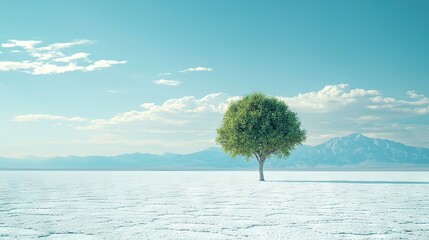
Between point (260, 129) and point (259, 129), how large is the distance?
0.13 m

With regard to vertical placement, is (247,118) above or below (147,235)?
above

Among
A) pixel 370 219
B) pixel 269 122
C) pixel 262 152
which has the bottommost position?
pixel 370 219

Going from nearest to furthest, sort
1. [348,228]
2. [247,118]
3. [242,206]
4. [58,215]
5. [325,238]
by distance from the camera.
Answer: [325,238]
[348,228]
[58,215]
[242,206]
[247,118]

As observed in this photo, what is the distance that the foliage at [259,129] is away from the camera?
46719 mm

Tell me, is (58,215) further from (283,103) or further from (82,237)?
(283,103)

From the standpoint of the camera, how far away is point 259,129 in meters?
46.8

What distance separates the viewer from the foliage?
1839 inches

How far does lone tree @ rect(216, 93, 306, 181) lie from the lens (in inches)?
1839

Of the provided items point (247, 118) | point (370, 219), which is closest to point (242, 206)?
point (370, 219)

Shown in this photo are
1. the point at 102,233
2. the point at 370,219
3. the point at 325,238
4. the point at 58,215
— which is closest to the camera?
the point at 325,238

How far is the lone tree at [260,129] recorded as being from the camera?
46719mm

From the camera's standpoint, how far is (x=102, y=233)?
10742 mm

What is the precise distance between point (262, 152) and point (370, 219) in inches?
1392

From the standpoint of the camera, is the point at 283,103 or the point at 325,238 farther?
the point at 283,103
